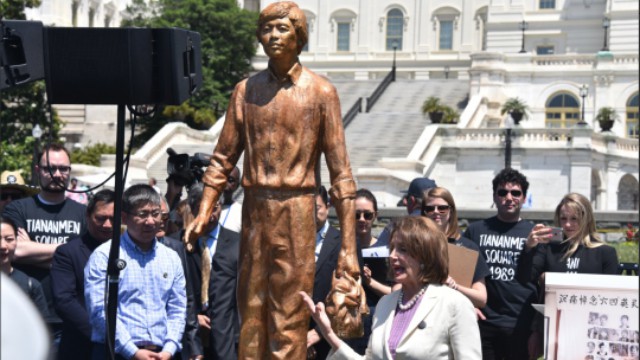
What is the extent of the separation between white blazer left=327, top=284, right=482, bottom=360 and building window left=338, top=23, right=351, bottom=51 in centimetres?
6671

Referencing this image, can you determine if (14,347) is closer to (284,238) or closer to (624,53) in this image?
(284,238)

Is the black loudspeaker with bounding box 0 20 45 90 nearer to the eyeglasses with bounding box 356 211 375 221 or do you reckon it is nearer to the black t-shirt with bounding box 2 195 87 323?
the black t-shirt with bounding box 2 195 87 323

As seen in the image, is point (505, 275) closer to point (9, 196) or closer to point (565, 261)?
point (565, 261)

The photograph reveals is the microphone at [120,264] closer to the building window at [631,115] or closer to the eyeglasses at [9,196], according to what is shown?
the eyeglasses at [9,196]

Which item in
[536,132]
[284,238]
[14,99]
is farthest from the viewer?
[536,132]

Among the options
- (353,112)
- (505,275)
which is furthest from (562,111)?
(505,275)

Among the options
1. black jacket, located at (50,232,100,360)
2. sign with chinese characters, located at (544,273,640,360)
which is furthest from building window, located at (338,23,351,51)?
sign with chinese characters, located at (544,273,640,360)

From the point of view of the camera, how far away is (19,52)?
8070 mm

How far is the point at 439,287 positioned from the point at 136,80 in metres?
2.73

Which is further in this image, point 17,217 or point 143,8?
point 143,8

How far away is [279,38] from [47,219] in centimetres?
314

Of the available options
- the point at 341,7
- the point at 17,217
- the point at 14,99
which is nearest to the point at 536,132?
the point at 14,99

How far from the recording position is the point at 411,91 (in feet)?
187

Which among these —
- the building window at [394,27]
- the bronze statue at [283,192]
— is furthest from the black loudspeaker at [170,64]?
the building window at [394,27]
